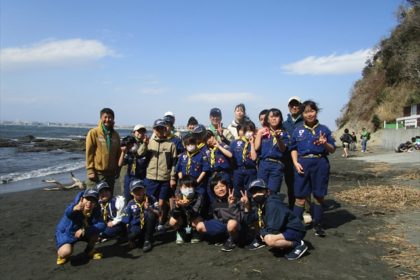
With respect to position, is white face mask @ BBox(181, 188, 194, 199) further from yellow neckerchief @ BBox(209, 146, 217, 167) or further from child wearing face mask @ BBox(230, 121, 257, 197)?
child wearing face mask @ BBox(230, 121, 257, 197)

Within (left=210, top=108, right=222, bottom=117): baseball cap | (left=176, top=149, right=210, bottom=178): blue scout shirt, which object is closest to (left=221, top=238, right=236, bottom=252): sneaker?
(left=176, top=149, right=210, bottom=178): blue scout shirt

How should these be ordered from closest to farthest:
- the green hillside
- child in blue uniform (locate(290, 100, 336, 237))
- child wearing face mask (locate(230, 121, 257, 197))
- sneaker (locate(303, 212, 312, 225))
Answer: child in blue uniform (locate(290, 100, 336, 237)) < child wearing face mask (locate(230, 121, 257, 197)) < sneaker (locate(303, 212, 312, 225)) < the green hillside

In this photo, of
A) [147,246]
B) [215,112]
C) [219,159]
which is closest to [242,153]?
[219,159]

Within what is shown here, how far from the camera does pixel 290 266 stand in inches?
170

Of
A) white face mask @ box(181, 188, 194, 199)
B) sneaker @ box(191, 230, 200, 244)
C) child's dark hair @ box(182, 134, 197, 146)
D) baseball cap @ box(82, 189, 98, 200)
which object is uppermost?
child's dark hair @ box(182, 134, 197, 146)

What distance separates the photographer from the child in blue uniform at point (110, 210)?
5.21 metres

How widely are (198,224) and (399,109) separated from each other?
2765cm

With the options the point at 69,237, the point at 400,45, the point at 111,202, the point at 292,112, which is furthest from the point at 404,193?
the point at 400,45

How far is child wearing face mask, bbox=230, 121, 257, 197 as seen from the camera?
5801 mm

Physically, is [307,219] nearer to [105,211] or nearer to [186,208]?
[186,208]

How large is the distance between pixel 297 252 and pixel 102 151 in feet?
10.9

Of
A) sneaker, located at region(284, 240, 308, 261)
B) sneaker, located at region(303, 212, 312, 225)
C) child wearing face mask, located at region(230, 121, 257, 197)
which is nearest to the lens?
sneaker, located at region(284, 240, 308, 261)

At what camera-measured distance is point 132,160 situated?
612 cm

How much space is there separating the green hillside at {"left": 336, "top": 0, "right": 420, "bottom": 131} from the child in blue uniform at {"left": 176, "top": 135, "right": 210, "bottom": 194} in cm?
2556
